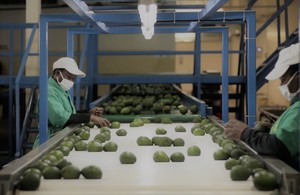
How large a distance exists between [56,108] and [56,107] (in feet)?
0.04

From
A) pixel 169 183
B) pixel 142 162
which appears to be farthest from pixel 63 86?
pixel 169 183

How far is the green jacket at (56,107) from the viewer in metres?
4.89

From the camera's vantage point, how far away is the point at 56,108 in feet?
16.0

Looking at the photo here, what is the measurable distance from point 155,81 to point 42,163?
5320 mm

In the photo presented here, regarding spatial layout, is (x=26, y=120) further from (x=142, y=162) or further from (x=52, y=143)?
(x=142, y=162)

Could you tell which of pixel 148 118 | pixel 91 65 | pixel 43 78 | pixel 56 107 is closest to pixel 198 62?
pixel 91 65

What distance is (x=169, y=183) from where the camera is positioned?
2494mm

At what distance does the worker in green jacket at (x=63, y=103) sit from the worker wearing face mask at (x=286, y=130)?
6.53ft

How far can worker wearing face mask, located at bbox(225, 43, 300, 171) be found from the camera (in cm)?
285

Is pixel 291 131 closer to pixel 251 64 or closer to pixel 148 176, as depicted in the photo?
pixel 148 176

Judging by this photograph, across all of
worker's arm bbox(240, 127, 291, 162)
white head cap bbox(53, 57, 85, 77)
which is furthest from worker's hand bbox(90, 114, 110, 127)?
worker's arm bbox(240, 127, 291, 162)

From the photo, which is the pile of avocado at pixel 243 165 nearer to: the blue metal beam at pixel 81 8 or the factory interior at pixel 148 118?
the factory interior at pixel 148 118

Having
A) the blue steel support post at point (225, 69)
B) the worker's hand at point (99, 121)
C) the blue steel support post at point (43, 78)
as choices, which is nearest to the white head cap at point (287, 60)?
the blue steel support post at point (43, 78)

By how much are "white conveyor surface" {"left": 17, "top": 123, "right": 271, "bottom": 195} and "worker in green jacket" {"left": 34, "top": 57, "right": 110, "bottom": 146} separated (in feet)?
4.55
